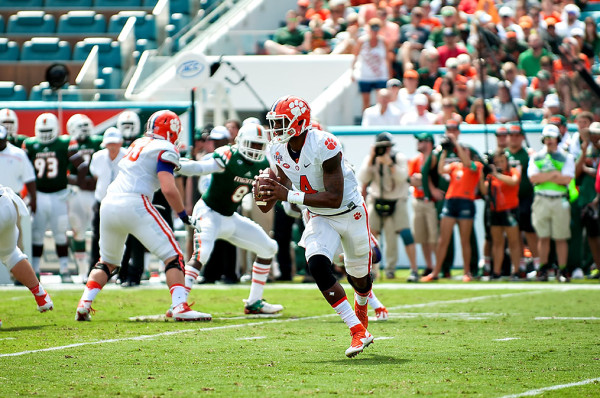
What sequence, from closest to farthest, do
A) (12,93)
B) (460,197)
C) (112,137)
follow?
1. (112,137)
2. (460,197)
3. (12,93)

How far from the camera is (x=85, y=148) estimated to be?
600 inches

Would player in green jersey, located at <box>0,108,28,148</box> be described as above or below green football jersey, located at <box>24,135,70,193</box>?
above

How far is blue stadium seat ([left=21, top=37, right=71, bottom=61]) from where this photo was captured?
2166 centimetres

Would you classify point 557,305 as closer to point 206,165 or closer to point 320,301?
point 320,301

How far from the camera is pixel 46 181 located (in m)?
15.0

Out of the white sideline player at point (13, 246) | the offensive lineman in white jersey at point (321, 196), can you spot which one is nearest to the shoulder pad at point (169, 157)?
the white sideline player at point (13, 246)

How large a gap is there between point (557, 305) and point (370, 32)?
28.1 feet

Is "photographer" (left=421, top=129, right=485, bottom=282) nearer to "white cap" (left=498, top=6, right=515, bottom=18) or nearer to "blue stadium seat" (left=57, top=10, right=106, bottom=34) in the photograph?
"white cap" (left=498, top=6, right=515, bottom=18)

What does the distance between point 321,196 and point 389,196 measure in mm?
7626

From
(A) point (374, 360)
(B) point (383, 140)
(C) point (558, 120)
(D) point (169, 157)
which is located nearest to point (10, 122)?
(B) point (383, 140)

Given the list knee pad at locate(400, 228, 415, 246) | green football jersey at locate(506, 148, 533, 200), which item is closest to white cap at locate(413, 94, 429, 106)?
green football jersey at locate(506, 148, 533, 200)

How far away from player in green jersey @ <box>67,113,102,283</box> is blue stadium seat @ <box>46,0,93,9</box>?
8.79 metres

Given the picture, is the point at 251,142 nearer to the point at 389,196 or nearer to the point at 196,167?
the point at 196,167

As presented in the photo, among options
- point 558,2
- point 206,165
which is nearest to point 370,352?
point 206,165
